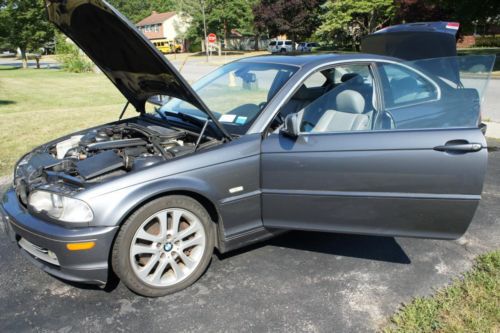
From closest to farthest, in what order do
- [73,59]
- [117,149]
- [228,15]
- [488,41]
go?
[117,149]
[73,59]
[488,41]
[228,15]

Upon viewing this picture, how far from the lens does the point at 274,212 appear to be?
3.09 meters

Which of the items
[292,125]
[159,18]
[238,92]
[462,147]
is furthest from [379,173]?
[159,18]

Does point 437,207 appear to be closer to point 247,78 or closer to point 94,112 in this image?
point 247,78

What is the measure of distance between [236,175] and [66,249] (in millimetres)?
1183

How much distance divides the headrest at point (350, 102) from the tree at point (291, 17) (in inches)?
1867

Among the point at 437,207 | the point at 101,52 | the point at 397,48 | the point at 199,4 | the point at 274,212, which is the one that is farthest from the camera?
the point at 199,4

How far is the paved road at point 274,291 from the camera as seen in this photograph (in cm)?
264

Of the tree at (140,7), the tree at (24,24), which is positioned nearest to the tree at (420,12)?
the tree at (24,24)

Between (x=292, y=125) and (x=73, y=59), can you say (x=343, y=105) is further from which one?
(x=73, y=59)

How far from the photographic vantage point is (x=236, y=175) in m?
2.95

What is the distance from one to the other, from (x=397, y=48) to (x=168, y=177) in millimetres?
4821

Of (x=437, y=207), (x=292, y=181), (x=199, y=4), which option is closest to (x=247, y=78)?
(x=292, y=181)

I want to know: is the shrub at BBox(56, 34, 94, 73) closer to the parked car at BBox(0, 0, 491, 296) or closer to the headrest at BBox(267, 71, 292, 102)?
the parked car at BBox(0, 0, 491, 296)

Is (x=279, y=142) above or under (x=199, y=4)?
under
